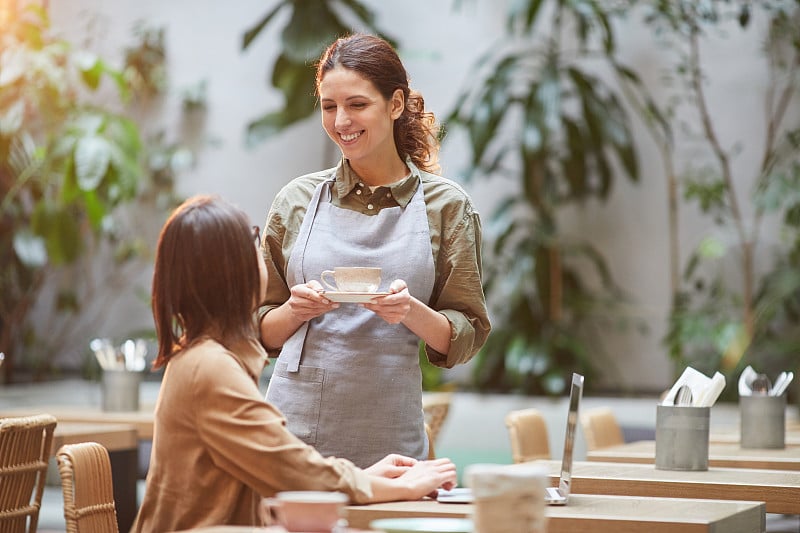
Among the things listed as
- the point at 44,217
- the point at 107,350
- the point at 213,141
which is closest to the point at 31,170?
the point at 44,217

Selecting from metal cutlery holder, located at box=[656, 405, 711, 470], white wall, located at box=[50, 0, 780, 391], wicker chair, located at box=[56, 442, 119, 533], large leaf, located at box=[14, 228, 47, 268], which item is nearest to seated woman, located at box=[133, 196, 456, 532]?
wicker chair, located at box=[56, 442, 119, 533]

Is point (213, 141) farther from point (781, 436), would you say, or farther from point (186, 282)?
point (186, 282)

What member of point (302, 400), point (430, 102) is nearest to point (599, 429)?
point (302, 400)

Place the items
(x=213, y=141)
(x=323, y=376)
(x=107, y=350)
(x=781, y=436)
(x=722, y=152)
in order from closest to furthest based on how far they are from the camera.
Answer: (x=323, y=376)
(x=781, y=436)
(x=107, y=350)
(x=722, y=152)
(x=213, y=141)

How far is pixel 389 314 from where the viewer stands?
2201mm

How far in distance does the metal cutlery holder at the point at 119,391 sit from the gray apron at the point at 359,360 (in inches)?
84.6

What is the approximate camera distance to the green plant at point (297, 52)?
7.35 metres

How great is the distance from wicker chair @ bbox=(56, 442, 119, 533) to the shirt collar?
0.75 m

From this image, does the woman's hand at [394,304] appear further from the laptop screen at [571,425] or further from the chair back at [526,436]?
the chair back at [526,436]

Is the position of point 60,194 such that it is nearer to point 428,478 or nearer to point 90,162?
point 90,162

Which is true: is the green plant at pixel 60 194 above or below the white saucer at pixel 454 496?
above

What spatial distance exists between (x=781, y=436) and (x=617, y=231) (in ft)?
14.2

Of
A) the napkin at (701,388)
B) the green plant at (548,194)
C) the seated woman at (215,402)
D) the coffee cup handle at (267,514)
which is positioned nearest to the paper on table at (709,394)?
the napkin at (701,388)

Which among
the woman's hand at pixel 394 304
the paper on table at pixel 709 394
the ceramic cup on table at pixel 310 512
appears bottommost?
the ceramic cup on table at pixel 310 512
